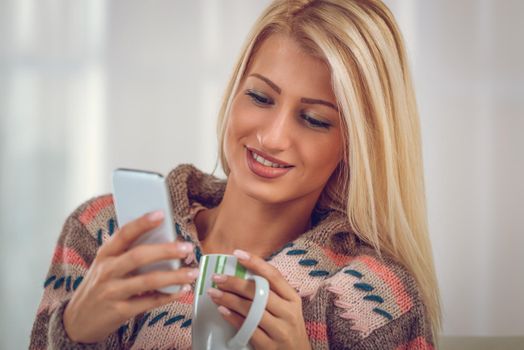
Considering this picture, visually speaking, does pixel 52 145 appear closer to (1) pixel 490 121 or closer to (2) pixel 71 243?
(2) pixel 71 243

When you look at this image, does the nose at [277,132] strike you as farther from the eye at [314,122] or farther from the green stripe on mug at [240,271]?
the green stripe on mug at [240,271]

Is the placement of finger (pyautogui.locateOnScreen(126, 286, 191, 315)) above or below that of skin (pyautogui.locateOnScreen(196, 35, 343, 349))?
below

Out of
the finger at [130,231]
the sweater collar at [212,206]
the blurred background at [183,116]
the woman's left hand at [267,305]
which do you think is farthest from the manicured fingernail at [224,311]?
the blurred background at [183,116]

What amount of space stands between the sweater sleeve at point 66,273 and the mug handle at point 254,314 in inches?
12.1

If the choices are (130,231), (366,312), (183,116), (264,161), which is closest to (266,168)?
(264,161)

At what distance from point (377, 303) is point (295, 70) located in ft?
1.26

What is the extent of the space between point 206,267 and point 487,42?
1239 millimetres

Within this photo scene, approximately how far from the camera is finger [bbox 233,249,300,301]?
3.02 feet

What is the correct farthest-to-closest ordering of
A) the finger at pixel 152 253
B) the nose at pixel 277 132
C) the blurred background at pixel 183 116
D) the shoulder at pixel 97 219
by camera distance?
the blurred background at pixel 183 116 → the shoulder at pixel 97 219 → the nose at pixel 277 132 → the finger at pixel 152 253

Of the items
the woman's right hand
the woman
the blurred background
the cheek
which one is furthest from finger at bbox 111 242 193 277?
the blurred background

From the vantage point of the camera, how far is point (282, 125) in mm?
1195

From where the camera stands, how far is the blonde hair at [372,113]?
48.1 inches

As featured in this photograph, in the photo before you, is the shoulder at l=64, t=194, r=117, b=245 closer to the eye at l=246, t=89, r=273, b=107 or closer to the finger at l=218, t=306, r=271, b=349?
the eye at l=246, t=89, r=273, b=107

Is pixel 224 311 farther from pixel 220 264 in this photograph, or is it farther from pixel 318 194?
pixel 318 194
